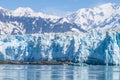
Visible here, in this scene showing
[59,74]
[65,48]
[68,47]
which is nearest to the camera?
[59,74]

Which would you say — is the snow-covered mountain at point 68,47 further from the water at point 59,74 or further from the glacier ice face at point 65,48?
the water at point 59,74

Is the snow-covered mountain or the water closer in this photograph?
the water

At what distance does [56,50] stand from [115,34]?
17.6 m

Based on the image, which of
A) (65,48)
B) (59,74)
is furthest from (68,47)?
(59,74)

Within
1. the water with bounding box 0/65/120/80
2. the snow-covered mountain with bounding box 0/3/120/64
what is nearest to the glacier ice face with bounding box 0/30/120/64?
the snow-covered mountain with bounding box 0/3/120/64

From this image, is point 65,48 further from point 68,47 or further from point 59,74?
point 59,74

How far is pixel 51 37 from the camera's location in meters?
108

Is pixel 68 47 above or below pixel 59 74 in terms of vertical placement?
above

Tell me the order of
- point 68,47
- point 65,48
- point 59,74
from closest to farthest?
point 59,74, point 68,47, point 65,48

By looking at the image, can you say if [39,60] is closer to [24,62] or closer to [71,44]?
[24,62]

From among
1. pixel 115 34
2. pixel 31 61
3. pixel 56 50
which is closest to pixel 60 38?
pixel 56 50

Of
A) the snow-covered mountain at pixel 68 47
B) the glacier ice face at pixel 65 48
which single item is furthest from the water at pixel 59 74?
the snow-covered mountain at pixel 68 47

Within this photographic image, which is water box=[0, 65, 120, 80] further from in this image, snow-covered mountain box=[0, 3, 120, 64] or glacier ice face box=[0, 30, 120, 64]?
snow-covered mountain box=[0, 3, 120, 64]

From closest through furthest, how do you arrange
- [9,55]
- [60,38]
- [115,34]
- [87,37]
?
[115,34] → [87,37] → [60,38] → [9,55]
